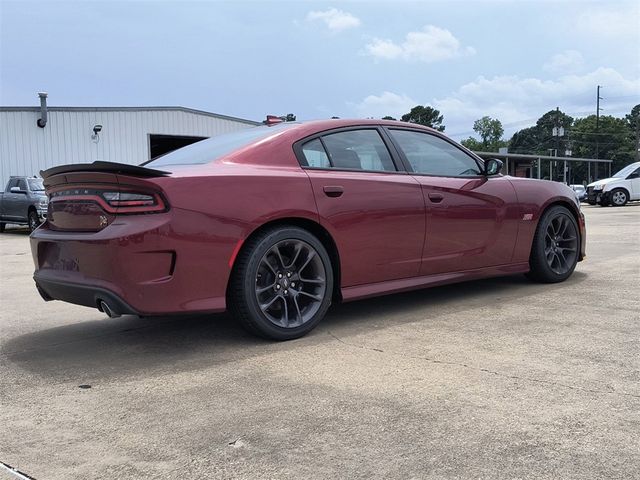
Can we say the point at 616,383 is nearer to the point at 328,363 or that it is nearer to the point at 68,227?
the point at 328,363

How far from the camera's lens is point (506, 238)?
5.07m

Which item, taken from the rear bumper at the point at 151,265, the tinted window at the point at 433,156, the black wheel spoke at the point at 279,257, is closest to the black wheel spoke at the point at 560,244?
the tinted window at the point at 433,156

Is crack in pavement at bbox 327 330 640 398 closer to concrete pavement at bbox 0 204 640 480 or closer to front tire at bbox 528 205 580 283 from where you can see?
concrete pavement at bbox 0 204 640 480

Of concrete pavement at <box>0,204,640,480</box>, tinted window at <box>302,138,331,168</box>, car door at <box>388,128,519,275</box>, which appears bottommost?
concrete pavement at <box>0,204,640,480</box>

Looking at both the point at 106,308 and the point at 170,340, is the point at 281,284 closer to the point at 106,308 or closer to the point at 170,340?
the point at 170,340

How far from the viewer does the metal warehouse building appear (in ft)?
68.3

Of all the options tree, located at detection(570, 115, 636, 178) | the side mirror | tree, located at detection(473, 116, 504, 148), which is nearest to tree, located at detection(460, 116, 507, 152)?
tree, located at detection(473, 116, 504, 148)

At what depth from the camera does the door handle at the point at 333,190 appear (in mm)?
3939

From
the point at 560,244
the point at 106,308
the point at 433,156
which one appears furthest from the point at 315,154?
the point at 560,244

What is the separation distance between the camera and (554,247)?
556 centimetres

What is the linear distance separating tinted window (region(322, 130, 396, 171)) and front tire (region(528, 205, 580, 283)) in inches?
71.1

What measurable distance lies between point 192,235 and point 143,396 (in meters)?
0.92

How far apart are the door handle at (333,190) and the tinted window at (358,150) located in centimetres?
22

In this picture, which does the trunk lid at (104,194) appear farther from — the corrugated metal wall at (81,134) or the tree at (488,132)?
the tree at (488,132)
